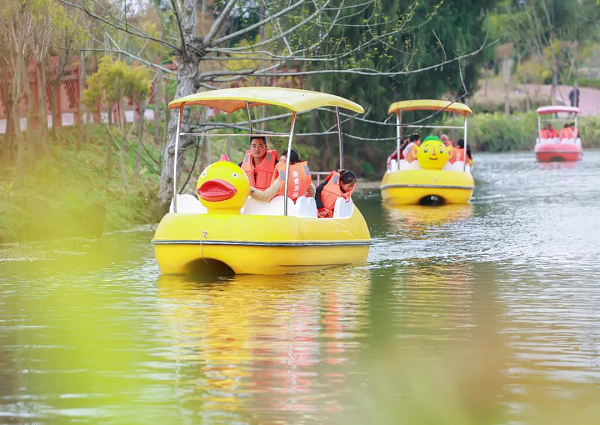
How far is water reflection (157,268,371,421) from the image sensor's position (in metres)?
8.77

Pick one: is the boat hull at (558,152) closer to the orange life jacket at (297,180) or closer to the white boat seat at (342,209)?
the white boat seat at (342,209)

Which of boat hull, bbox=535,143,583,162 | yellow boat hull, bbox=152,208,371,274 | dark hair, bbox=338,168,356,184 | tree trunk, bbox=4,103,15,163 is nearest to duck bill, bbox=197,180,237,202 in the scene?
yellow boat hull, bbox=152,208,371,274

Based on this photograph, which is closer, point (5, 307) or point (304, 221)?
point (5, 307)

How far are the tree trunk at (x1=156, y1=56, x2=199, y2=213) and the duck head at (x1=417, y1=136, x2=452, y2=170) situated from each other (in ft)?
28.0

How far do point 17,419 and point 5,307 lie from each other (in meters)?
5.21

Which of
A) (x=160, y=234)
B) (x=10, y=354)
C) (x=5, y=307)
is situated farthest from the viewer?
(x=160, y=234)

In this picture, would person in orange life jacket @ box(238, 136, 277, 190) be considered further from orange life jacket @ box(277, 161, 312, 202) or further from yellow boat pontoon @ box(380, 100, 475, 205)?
yellow boat pontoon @ box(380, 100, 475, 205)

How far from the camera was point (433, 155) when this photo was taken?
29.5 m

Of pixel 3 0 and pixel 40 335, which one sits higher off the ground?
pixel 3 0

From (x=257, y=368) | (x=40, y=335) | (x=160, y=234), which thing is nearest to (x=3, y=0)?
(x=160, y=234)

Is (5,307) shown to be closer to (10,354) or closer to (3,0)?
(10,354)

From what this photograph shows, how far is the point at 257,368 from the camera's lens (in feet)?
32.0

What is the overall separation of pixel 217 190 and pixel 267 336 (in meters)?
4.18

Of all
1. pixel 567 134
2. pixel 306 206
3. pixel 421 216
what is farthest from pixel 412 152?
pixel 567 134
